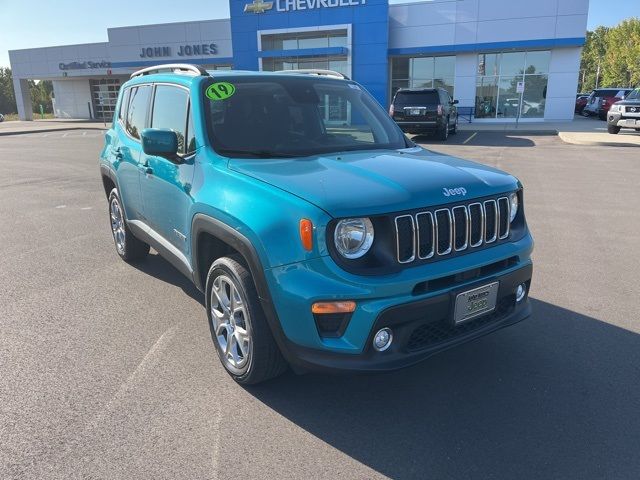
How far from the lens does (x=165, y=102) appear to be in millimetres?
4234

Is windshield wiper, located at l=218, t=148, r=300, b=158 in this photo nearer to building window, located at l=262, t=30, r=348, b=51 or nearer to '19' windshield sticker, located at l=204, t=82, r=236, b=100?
'19' windshield sticker, located at l=204, t=82, r=236, b=100

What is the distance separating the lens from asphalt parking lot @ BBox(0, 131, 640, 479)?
2.59 meters

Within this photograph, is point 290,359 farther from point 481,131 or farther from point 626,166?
point 481,131

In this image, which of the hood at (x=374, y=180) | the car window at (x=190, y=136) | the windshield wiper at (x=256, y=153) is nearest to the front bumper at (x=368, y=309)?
the hood at (x=374, y=180)

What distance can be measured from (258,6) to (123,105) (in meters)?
27.1

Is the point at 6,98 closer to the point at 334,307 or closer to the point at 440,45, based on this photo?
the point at 440,45

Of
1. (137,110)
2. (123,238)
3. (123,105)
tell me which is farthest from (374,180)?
(123,238)

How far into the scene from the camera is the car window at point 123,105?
529 centimetres

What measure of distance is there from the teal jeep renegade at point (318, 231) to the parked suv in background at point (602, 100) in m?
31.0

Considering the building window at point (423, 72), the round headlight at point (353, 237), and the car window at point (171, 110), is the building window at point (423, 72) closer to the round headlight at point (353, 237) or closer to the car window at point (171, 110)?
the car window at point (171, 110)

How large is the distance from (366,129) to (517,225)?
150cm

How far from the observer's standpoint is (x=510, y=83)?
28.5 m

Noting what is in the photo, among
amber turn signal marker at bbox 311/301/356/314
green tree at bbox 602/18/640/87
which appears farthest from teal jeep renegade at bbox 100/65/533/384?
green tree at bbox 602/18/640/87

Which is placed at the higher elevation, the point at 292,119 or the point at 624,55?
the point at 624,55
